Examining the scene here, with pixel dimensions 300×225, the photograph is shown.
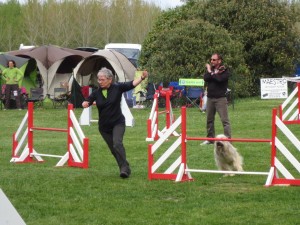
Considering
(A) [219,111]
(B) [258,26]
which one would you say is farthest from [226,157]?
(B) [258,26]

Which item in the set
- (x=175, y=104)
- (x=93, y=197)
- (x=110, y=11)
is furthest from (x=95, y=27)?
(x=93, y=197)

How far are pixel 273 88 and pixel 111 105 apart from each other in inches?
809

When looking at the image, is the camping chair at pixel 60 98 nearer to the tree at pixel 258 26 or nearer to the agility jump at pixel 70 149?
the tree at pixel 258 26

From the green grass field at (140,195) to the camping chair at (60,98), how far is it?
15190 millimetres

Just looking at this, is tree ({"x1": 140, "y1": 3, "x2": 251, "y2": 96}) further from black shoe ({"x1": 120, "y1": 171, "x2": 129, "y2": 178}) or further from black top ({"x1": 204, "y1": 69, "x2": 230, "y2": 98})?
black shoe ({"x1": 120, "y1": 171, "x2": 129, "y2": 178})

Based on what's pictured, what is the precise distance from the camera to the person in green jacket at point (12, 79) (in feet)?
92.4

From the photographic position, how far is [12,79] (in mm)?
28375

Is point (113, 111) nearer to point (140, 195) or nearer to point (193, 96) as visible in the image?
point (140, 195)

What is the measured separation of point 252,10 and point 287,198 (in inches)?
1079

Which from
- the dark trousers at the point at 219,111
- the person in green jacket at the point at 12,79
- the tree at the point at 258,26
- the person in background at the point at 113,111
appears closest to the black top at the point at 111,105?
the person in background at the point at 113,111

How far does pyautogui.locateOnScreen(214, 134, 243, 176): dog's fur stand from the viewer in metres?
11.1

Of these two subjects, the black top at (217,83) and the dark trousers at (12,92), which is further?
the dark trousers at (12,92)

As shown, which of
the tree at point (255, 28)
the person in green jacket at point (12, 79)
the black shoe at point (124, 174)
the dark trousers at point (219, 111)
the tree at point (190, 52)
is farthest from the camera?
the tree at point (255, 28)

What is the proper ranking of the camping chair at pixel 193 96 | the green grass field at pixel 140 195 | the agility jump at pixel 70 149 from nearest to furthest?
the green grass field at pixel 140 195
the agility jump at pixel 70 149
the camping chair at pixel 193 96
